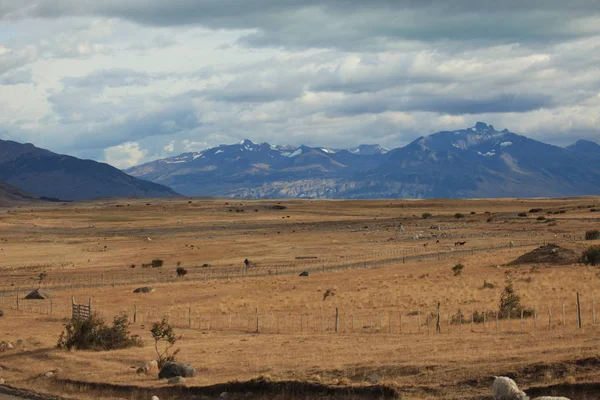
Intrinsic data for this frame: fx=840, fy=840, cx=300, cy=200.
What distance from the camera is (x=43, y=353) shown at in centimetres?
3900

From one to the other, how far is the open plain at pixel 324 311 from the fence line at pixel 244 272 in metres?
0.26

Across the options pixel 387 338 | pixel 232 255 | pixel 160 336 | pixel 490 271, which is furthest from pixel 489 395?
pixel 232 255

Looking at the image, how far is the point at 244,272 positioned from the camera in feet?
283

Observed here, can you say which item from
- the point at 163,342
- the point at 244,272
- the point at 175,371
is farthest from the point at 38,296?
the point at 175,371

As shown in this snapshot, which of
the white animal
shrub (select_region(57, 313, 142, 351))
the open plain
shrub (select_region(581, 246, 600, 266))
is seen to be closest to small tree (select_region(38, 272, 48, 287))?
the open plain

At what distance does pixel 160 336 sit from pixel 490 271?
4319 cm

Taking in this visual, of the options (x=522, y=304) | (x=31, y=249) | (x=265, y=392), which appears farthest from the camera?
(x=31, y=249)

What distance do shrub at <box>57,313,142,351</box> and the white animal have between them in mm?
Answer: 22713

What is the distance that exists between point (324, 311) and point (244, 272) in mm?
32453

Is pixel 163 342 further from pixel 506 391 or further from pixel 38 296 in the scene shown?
pixel 38 296

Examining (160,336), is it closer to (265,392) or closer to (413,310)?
(265,392)

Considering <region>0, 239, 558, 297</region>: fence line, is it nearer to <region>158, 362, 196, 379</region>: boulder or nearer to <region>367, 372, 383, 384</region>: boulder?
<region>158, 362, 196, 379</region>: boulder

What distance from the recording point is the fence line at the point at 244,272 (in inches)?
3103

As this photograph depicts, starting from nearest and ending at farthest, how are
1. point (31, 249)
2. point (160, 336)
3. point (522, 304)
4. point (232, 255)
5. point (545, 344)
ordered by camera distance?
point (545, 344) < point (160, 336) < point (522, 304) < point (232, 255) < point (31, 249)
